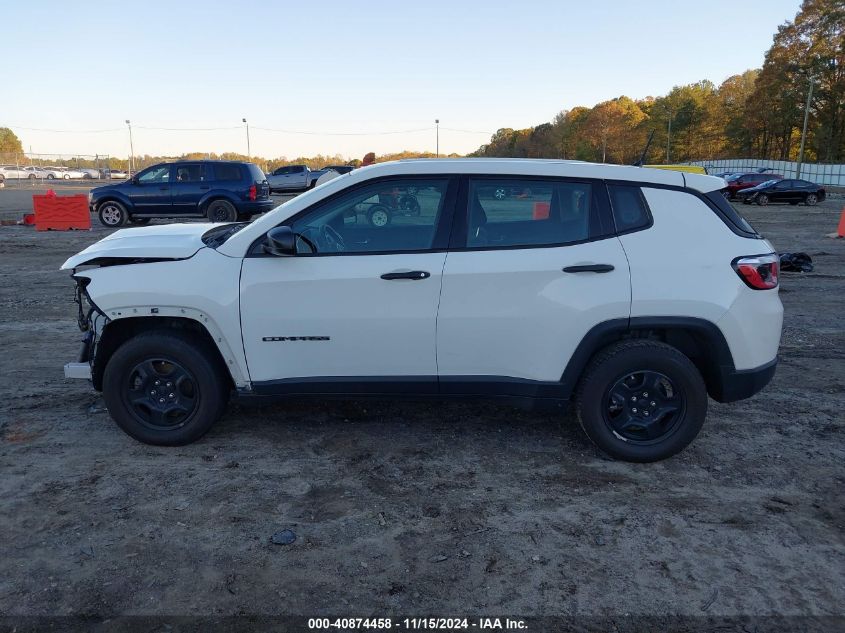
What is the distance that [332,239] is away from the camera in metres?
4.00

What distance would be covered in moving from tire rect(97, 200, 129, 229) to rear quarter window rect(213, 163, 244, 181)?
9.43 feet

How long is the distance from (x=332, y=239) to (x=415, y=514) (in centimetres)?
175

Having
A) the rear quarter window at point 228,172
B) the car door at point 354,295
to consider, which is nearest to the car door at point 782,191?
the rear quarter window at point 228,172

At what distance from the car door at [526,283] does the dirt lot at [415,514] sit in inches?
26.3

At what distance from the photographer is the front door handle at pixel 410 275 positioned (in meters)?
3.85

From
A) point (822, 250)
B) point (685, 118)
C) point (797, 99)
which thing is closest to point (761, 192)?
point (822, 250)

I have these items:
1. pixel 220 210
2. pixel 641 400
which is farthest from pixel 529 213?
pixel 220 210

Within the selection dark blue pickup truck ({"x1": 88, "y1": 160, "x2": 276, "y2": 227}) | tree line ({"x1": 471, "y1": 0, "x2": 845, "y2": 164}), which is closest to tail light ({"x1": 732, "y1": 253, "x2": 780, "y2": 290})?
dark blue pickup truck ({"x1": 88, "y1": 160, "x2": 276, "y2": 227})

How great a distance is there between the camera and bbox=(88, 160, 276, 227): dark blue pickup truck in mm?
17797

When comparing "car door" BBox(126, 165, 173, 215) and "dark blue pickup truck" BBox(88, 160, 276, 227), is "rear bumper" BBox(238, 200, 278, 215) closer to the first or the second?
"dark blue pickup truck" BBox(88, 160, 276, 227)

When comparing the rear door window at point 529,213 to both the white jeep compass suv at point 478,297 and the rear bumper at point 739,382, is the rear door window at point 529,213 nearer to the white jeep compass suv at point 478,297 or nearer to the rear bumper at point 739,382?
the white jeep compass suv at point 478,297

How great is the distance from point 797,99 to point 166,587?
79.8 metres

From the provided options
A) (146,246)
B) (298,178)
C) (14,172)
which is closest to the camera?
(146,246)

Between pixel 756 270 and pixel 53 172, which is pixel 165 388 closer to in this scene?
pixel 756 270
